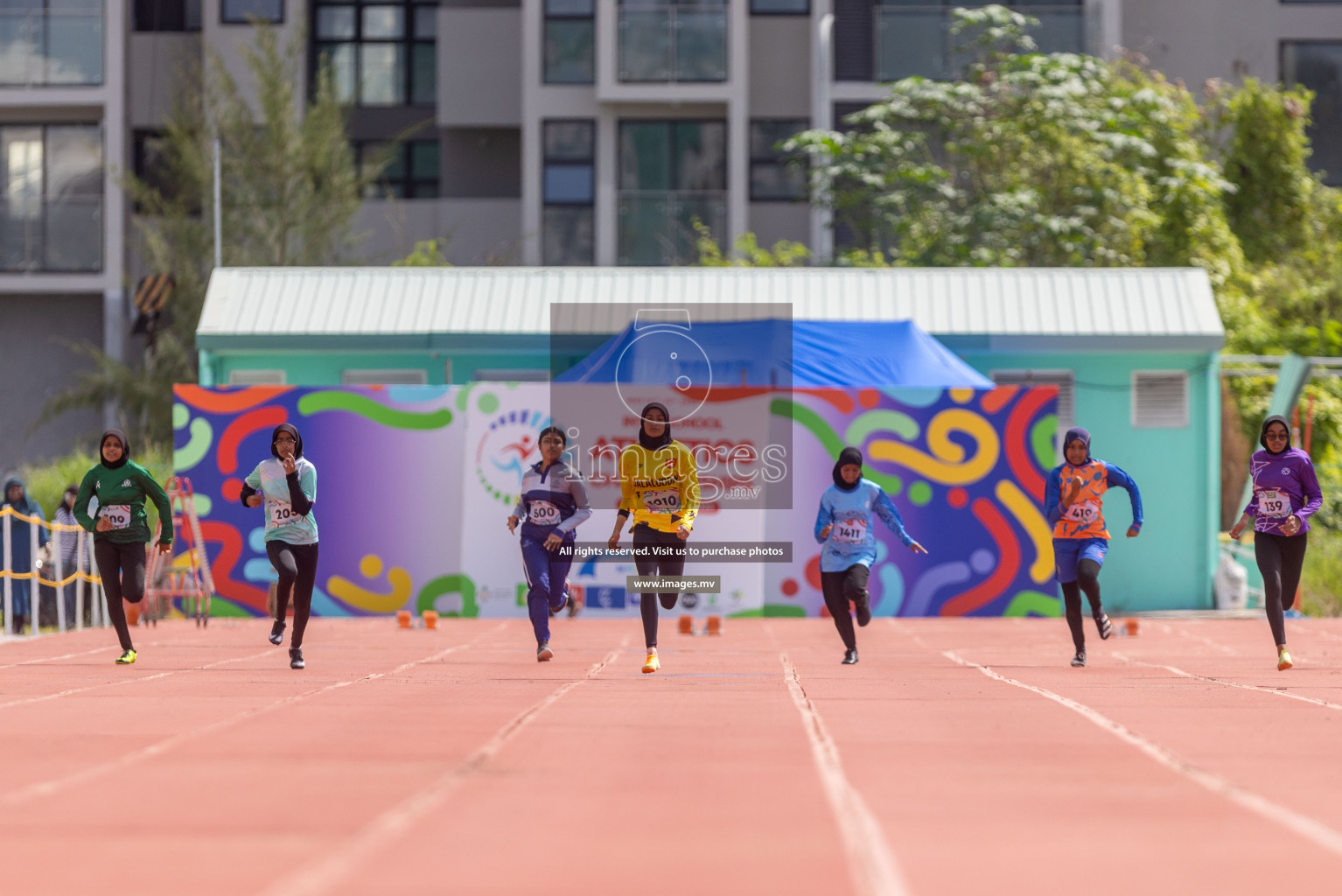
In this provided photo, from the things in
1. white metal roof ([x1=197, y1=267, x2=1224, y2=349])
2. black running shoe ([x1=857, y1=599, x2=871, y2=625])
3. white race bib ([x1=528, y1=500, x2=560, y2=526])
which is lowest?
black running shoe ([x1=857, y1=599, x2=871, y2=625])

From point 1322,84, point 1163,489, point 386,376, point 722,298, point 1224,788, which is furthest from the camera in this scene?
point 1322,84

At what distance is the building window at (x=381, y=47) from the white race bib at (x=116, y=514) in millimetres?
25650

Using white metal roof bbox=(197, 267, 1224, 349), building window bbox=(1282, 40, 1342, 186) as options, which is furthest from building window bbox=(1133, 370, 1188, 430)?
building window bbox=(1282, 40, 1342, 186)

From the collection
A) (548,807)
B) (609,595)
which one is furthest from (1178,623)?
(548,807)

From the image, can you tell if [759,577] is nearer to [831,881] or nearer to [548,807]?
[548,807]

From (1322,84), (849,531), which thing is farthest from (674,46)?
(849,531)

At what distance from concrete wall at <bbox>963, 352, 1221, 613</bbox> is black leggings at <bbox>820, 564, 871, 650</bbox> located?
9389 mm

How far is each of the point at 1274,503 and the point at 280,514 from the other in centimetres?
724

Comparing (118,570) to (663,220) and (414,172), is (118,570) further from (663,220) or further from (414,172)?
(414,172)

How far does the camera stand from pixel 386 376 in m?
23.9

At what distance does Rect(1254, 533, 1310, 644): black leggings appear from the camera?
13.3 m

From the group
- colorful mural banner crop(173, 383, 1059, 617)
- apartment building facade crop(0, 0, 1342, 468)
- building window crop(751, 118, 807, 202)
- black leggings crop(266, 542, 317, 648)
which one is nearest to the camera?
black leggings crop(266, 542, 317, 648)

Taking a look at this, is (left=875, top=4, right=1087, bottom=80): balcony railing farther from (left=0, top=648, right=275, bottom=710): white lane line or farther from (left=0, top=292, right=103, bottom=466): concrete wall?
(left=0, top=648, right=275, bottom=710): white lane line

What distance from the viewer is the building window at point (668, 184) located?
1373 inches
